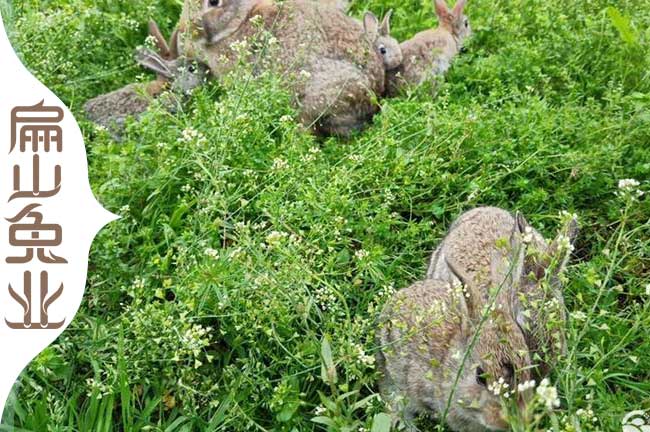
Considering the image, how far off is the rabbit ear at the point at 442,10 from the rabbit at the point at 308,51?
806mm

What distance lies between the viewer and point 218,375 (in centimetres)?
448

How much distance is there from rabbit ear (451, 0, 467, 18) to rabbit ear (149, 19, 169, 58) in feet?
7.24

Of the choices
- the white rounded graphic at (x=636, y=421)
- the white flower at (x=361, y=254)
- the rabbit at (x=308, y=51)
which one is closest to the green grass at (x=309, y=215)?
the white flower at (x=361, y=254)

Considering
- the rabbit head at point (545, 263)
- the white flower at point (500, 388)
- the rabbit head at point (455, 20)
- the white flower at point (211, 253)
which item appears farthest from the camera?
the rabbit head at point (455, 20)

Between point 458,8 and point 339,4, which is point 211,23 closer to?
point 339,4

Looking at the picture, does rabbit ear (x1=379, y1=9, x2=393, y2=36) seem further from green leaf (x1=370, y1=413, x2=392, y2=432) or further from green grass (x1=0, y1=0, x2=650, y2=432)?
green leaf (x1=370, y1=413, x2=392, y2=432)

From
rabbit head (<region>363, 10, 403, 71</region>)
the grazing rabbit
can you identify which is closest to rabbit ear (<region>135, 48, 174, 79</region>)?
the grazing rabbit

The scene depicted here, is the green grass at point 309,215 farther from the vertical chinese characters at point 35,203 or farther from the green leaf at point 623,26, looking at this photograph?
the vertical chinese characters at point 35,203

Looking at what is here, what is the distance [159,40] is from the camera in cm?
679

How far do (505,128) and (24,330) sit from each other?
10.1 feet

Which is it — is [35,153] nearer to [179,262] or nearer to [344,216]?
[179,262]

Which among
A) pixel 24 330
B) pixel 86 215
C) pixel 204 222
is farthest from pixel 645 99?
pixel 24 330

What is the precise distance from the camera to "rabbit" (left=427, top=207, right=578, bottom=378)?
13.0 ft

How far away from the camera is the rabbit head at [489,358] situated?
3920 millimetres
